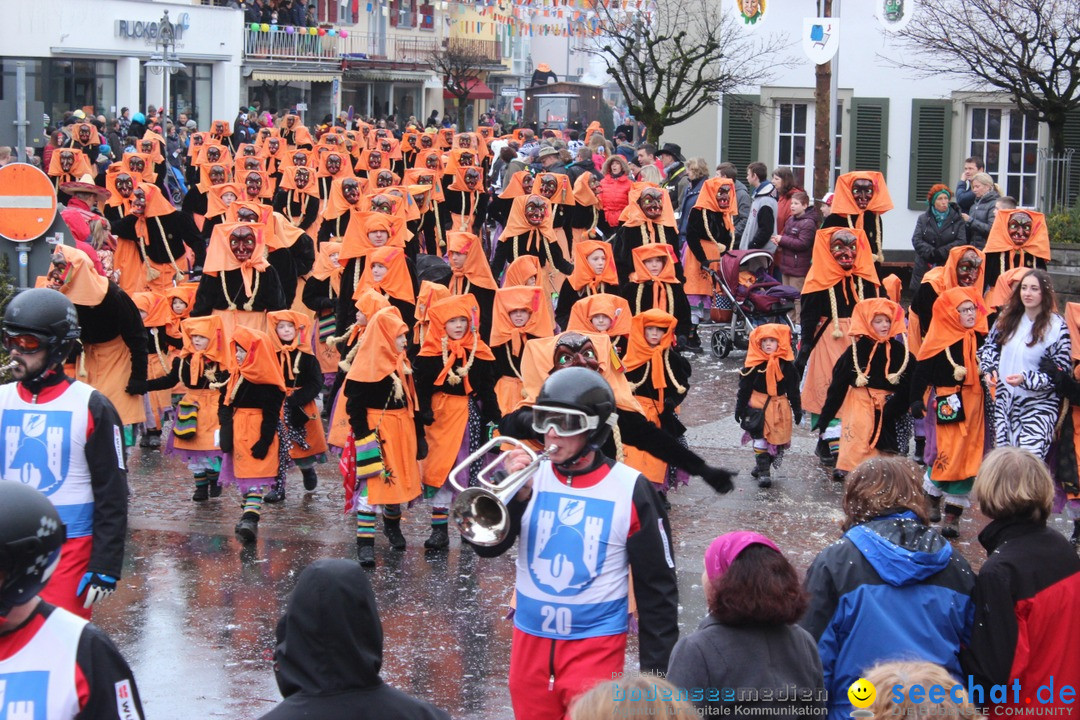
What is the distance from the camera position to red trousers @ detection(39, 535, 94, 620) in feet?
18.3

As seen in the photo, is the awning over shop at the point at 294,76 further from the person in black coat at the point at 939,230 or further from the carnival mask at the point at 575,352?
the carnival mask at the point at 575,352

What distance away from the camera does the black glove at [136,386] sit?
9.68m

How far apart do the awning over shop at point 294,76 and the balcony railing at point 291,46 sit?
0.45 metres

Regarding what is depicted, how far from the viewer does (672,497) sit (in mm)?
10656

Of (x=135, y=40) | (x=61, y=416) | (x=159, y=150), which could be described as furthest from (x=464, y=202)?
(x=135, y=40)

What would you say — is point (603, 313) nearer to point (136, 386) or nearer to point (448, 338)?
point (448, 338)

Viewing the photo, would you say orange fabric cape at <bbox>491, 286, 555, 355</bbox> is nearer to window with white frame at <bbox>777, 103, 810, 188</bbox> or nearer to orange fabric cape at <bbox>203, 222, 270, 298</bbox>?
orange fabric cape at <bbox>203, 222, 270, 298</bbox>

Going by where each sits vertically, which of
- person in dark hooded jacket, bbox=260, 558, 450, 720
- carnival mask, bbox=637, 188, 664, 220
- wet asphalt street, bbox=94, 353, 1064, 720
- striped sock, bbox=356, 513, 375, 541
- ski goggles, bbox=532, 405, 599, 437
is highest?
carnival mask, bbox=637, 188, 664, 220

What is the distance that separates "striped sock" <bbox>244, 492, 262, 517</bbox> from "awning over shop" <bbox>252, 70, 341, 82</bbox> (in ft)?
132

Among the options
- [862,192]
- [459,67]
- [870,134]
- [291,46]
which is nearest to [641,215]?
[862,192]

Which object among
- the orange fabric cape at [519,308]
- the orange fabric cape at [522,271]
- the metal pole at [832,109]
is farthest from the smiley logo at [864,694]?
the metal pole at [832,109]

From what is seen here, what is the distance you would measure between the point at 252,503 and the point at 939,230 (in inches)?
339

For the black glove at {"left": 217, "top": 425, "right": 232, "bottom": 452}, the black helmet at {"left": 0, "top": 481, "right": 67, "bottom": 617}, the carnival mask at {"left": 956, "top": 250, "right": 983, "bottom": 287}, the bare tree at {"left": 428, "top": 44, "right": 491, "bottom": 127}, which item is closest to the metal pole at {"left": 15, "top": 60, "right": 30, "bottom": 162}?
the black glove at {"left": 217, "top": 425, "right": 232, "bottom": 452}

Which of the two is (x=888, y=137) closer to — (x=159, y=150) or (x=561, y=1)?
(x=159, y=150)
